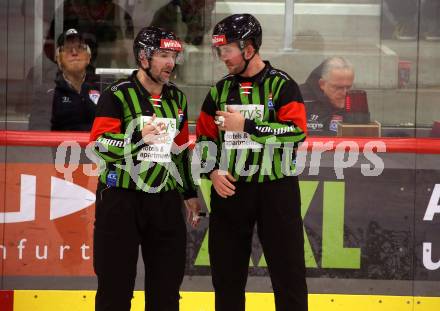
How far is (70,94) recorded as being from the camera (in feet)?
18.0

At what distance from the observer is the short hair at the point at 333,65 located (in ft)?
18.0

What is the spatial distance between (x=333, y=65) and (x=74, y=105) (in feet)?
4.89

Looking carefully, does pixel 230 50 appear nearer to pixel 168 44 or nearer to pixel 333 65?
pixel 168 44

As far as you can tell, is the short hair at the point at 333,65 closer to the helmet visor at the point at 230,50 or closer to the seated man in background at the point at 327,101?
the seated man in background at the point at 327,101

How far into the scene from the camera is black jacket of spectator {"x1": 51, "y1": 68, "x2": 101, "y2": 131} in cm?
547

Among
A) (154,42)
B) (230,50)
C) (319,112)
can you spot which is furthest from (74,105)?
(319,112)

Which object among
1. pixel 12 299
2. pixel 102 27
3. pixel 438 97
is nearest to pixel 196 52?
pixel 102 27

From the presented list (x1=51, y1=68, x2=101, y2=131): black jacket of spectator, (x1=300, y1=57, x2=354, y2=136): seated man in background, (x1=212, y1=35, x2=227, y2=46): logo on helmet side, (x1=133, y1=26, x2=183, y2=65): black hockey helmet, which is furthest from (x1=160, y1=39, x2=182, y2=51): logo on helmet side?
(x1=300, y1=57, x2=354, y2=136): seated man in background

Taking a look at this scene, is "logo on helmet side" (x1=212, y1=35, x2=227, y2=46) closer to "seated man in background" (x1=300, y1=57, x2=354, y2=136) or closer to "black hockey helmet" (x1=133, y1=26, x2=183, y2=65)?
"black hockey helmet" (x1=133, y1=26, x2=183, y2=65)

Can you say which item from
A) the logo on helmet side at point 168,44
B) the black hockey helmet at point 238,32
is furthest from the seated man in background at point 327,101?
the logo on helmet side at point 168,44

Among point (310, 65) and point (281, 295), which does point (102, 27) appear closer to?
point (310, 65)

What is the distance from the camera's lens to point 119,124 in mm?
4527

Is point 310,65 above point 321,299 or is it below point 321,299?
above

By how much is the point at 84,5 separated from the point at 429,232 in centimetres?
234
